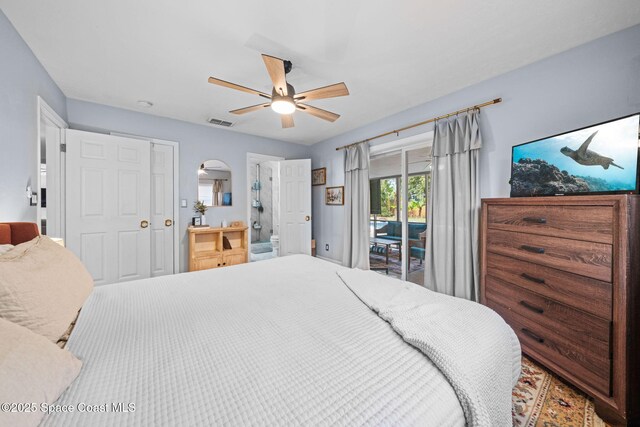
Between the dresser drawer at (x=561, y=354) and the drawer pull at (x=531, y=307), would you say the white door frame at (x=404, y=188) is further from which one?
the drawer pull at (x=531, y=307)

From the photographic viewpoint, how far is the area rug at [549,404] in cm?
138

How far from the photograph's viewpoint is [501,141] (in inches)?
96.4

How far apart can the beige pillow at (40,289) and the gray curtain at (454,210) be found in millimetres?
3085

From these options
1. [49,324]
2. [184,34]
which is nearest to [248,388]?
[49,324]

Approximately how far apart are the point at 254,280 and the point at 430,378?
1262mm

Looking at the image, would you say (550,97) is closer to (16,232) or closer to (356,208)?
(356,208)

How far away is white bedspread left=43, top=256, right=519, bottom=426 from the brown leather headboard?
0.62m

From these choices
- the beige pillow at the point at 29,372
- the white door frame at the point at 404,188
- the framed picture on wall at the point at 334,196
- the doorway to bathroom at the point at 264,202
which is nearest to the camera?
the beige pillow at the point at 29,372

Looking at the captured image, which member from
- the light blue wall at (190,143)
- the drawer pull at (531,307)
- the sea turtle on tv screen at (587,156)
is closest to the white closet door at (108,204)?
the light blue wall at (190,143)

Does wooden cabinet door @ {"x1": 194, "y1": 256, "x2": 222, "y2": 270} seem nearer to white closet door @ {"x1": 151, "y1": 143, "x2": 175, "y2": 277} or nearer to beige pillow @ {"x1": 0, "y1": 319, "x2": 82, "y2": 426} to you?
white closet door @ {"x1": 151, "y1": 143, "x2": 175, "y2": 277}

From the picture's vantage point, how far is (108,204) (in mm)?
3014

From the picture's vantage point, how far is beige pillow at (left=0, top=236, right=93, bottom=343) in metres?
0.78

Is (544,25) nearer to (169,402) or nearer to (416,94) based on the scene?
(416,94)

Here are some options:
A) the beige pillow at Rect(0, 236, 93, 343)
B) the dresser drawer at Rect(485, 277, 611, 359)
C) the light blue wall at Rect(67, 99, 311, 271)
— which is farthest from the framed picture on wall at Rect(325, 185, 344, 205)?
the beige pillow at Rect(0, 236, 93, 343)
